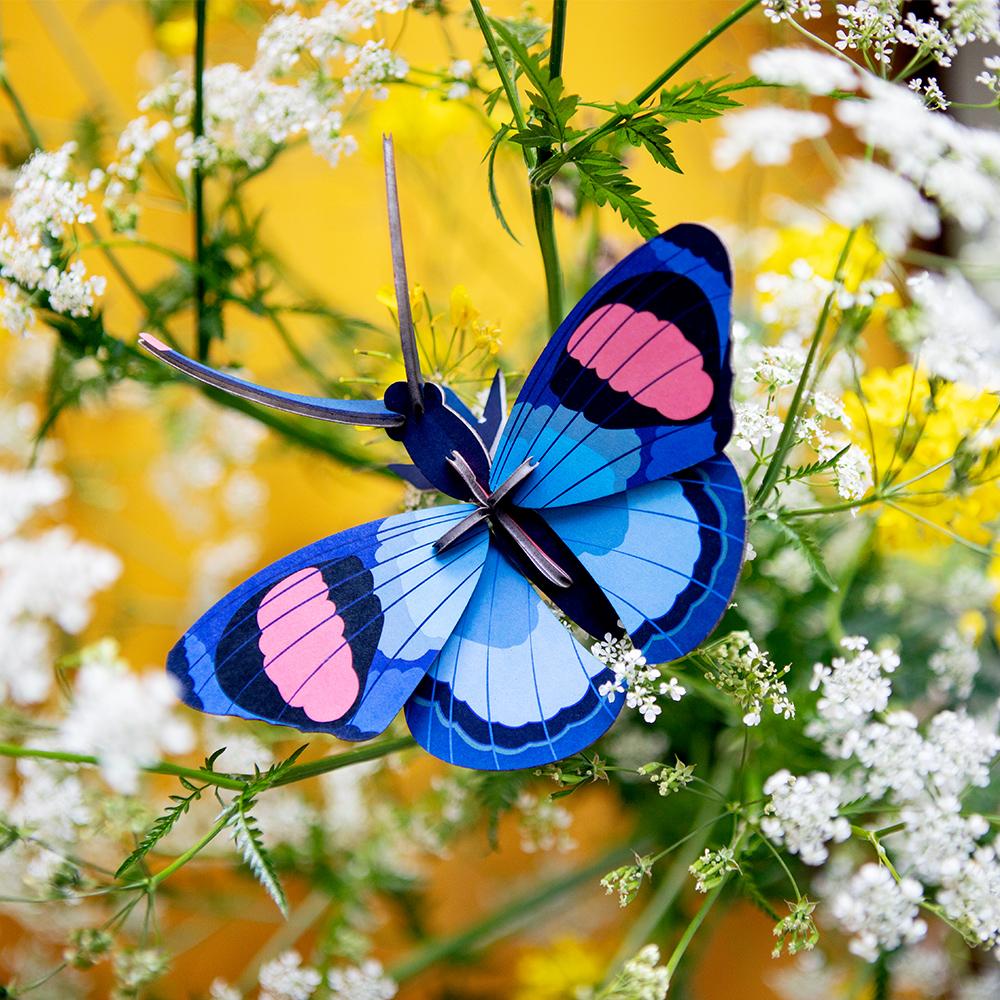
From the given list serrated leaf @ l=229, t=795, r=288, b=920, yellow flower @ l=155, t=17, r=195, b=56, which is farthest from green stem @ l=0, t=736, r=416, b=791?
yellow flower @ l=155, t=17, r=195, b=56

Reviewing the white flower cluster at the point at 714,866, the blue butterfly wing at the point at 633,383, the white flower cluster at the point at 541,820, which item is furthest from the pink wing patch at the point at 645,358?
the white flower cluster at the point at 541,820

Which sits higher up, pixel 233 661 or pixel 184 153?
pixel 184 153

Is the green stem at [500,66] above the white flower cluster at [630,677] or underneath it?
above

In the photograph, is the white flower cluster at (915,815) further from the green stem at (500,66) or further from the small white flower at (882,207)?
the green stem at (500,66)

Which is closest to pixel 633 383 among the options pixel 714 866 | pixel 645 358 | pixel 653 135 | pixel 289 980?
pixel 645 358

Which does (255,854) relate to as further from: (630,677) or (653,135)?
(653,135)

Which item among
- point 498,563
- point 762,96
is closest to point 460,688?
point 498,563

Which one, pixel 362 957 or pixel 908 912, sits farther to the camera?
pixel 362 957

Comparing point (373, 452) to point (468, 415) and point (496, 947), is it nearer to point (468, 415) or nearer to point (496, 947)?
point (468, 415)
